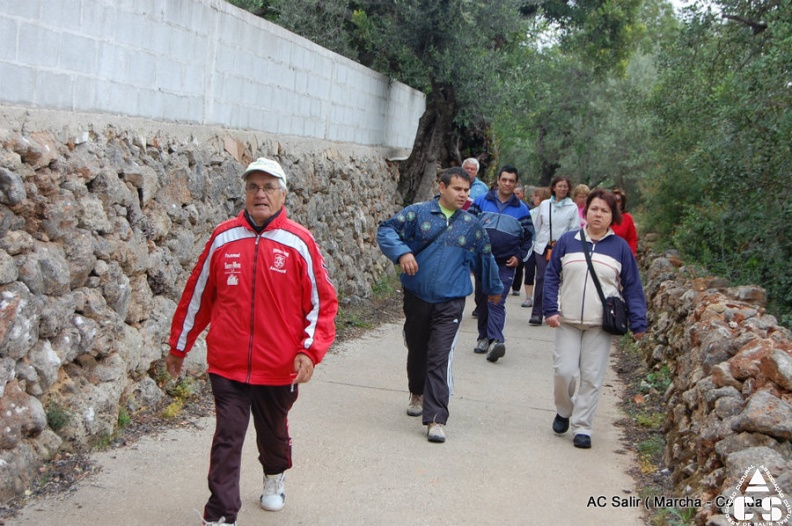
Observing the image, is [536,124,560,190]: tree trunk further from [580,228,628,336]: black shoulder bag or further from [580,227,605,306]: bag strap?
[580,228,628,336]: black shoulder bag

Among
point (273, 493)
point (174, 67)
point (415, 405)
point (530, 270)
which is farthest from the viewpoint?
point (530, 270)

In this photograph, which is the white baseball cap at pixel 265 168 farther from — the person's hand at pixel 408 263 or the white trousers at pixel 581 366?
the white trousers at pixel 581 366

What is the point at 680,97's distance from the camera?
12.5 meters

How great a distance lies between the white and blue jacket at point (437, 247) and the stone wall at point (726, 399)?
1.75m

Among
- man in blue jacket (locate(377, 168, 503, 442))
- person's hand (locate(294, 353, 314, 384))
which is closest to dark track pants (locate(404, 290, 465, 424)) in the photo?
man in blue jacket (locate(377, 168, 503, 442))

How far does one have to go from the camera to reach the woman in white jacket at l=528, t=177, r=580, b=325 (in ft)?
37.4

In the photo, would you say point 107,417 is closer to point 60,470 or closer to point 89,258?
point 60,470

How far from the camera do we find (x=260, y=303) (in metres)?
4.43

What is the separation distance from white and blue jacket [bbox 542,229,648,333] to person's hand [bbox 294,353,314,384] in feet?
8.01

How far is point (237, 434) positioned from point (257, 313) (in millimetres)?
587

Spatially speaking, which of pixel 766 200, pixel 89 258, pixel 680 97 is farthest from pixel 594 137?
pixel 89 258

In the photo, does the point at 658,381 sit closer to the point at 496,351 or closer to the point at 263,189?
the point at 496,351

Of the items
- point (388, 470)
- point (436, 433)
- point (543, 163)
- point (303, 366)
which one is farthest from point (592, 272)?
point (543, 163)

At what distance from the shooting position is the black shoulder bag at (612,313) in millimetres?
6316
